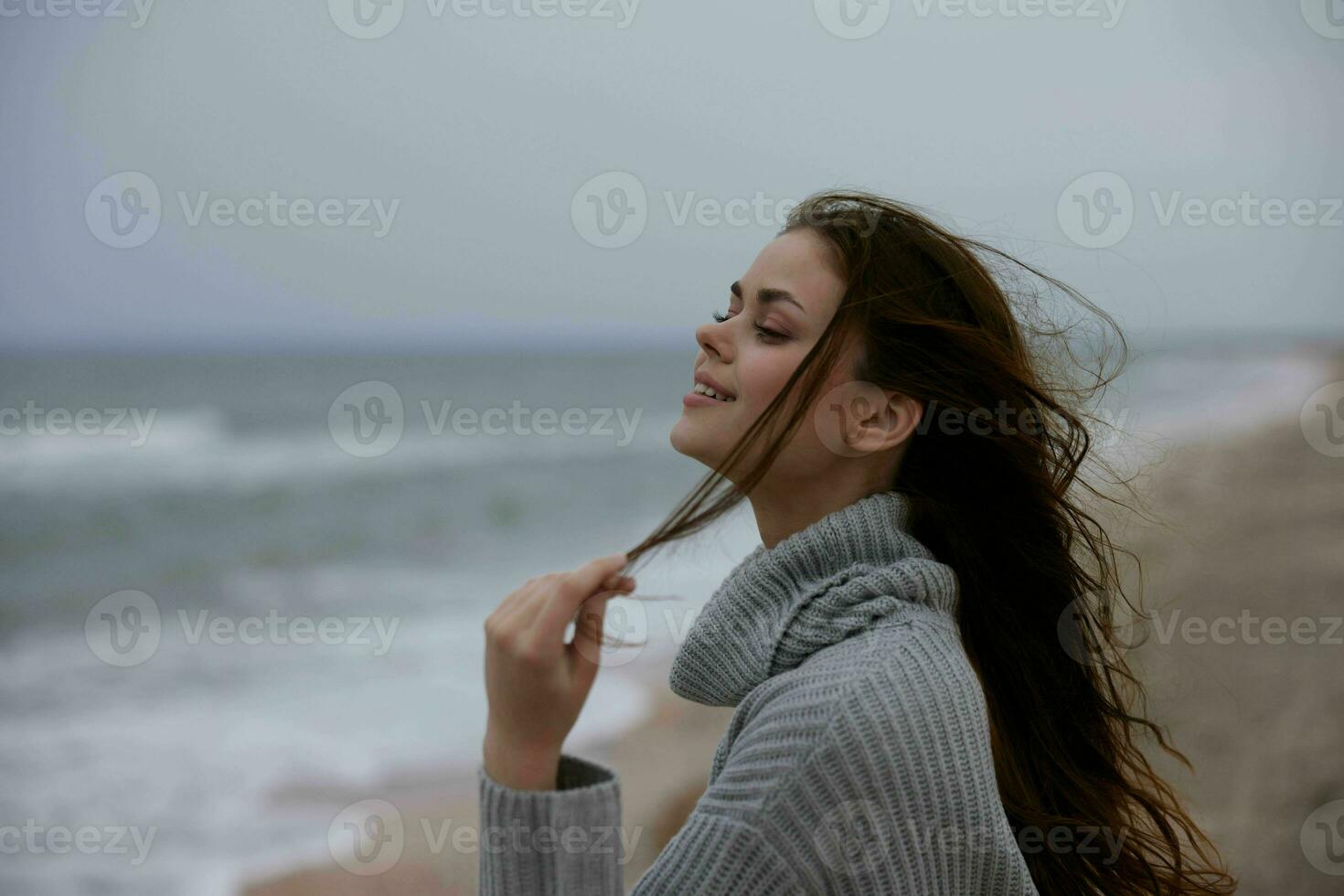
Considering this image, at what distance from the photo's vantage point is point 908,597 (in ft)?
3.85

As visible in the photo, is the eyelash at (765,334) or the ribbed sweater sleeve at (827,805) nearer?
the ribbed sweater sleeve at (827,805)

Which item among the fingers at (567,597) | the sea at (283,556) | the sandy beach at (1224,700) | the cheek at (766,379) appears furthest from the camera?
the sea at (283,556)

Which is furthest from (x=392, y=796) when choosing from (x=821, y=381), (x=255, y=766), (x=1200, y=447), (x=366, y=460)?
(x=366, y=460)

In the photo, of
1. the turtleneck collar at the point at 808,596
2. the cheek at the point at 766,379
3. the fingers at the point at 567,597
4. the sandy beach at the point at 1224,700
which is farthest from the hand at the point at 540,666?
the sandy beach at the point at 1224,700

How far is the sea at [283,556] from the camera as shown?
18.6 ft

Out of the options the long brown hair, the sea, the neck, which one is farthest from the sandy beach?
the neck

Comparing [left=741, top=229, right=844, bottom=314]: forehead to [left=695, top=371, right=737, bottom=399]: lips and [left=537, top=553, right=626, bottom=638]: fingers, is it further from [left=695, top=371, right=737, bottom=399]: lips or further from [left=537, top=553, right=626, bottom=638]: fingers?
[left=537, top=553, right=626, bottom=638]: fingers

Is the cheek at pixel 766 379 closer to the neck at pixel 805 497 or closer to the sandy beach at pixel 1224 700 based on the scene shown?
the neck at pixel 805 497

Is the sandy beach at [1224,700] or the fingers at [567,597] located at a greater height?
the sandy beach at [1224,700]

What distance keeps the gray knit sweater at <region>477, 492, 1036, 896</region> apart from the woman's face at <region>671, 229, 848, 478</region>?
232mm

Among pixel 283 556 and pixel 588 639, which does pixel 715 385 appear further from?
pixel 283 556

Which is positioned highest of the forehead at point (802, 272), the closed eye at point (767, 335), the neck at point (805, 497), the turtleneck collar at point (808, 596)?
the forehead at point (802, 272)

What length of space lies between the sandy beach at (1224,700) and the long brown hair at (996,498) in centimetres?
173

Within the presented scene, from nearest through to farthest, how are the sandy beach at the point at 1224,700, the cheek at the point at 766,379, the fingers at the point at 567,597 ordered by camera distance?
1. the fingers at the point at 567,597
2. the cheek at the point at 766,379
3. the sandy beach at the point at 1224,700
